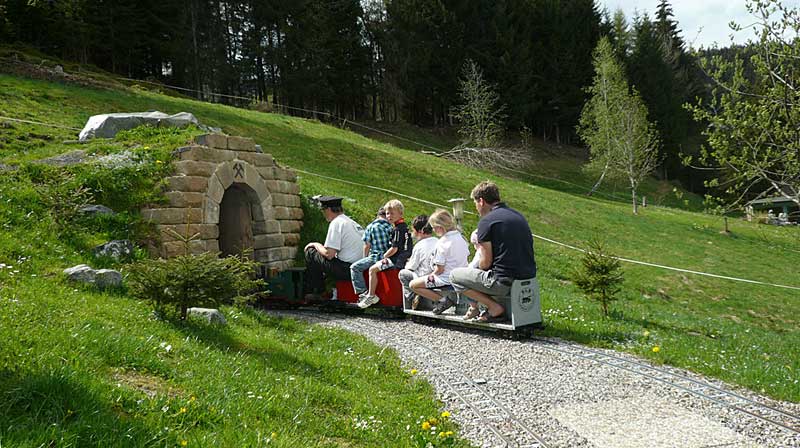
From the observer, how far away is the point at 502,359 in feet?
21.6

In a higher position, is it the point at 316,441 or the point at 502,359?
the point at 316,441

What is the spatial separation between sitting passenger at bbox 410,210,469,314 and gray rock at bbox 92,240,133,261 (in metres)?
4.67

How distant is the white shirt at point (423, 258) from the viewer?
895 centimetres

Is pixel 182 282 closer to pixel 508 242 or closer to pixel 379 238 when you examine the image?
pixel 508 242

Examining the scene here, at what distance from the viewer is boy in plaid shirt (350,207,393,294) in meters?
9.80

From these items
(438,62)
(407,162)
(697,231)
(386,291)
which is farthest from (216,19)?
(386,291)

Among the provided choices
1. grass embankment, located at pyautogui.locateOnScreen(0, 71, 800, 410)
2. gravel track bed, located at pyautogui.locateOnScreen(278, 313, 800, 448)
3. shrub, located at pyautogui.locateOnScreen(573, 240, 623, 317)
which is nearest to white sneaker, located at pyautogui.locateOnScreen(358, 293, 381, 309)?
gravel track bed, located at pyautogui.locateOnScreen(278, 313, 800, 448)

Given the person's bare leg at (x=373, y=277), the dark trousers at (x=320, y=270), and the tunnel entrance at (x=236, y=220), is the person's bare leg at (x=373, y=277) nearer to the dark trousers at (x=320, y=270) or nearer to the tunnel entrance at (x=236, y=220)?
the dark trousers at (x=320, y=270)

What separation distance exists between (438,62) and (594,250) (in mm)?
44137

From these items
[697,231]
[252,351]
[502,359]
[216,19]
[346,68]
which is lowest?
[697,231]

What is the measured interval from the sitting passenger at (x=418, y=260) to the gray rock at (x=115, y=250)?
4.48 metres

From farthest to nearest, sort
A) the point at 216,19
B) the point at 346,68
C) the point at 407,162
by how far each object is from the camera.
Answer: the point at 346,68
the point at 216,19
the point at 407,162

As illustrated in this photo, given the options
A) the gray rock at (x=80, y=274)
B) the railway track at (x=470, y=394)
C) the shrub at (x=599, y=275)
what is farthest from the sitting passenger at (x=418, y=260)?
the gray rock at (x=80, y=274)

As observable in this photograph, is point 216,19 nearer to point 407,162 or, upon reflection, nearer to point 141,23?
point 141,23
